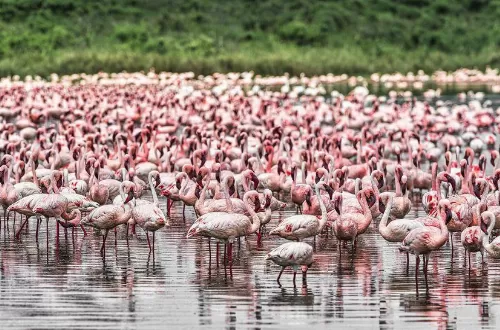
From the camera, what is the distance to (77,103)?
1404 inches

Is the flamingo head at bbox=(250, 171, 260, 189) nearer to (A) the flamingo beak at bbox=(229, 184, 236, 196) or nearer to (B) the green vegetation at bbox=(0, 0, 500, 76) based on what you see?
(A) the flamingo beak at bbox=(229, 184, 236, 196)

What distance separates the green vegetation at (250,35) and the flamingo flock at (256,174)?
20.6 meters

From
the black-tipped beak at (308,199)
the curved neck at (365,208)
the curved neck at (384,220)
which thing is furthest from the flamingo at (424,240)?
the black-tipped beak at (308,199)

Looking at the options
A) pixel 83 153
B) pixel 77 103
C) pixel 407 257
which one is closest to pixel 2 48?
pixel 77 103

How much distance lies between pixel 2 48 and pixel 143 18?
40.2 ft

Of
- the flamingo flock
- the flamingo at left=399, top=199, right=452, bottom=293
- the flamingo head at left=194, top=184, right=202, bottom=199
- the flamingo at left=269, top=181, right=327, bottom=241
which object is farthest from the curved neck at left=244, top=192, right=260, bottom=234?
the flamingo head at left=194, top=184, right=202, bottom=199

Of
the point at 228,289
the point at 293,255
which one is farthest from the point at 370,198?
the point at 228,289

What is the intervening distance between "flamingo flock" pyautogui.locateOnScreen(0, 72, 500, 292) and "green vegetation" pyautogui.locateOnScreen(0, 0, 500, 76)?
20.6 meters

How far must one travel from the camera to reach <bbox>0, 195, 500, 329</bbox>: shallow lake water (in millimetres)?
11344

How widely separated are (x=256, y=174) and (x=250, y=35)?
168 ft

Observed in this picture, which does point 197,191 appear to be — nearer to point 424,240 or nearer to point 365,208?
point 365,208

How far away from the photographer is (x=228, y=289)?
503 inches

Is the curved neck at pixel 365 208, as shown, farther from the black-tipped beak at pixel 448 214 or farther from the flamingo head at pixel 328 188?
the black-tipped beak at pixel 448 214

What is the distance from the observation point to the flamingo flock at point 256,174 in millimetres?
14219
